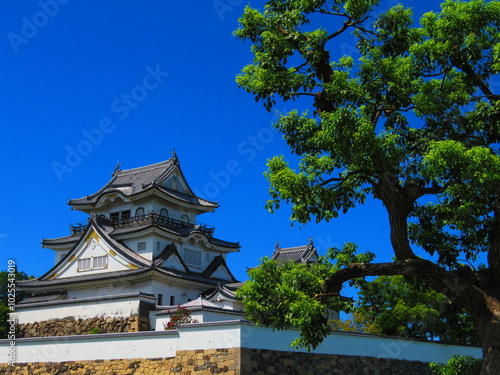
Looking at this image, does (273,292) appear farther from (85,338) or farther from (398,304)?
(398,304)

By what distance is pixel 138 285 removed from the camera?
28.2 meters

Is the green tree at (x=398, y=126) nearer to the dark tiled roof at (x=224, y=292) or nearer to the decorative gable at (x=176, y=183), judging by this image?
the dark tiled roof at (x=224, y=292)

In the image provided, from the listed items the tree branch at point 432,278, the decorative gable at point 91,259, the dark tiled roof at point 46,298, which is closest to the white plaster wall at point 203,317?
the decorative gable at point 91,259

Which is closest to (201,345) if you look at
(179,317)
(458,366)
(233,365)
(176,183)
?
(233,365)

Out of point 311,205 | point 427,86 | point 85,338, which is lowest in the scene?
point 85,338

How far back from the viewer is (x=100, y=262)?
29562 mm

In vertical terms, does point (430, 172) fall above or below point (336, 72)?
below

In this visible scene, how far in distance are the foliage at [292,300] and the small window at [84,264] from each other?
19.7 m

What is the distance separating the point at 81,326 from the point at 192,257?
8755 mm

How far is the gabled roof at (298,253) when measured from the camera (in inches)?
1417

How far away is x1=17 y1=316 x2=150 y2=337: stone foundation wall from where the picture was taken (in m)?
23.2

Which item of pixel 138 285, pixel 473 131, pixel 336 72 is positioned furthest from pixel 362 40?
pixel 138 285

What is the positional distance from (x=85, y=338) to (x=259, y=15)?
11.3 m

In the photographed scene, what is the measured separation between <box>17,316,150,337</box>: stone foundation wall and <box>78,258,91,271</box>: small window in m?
4.01
